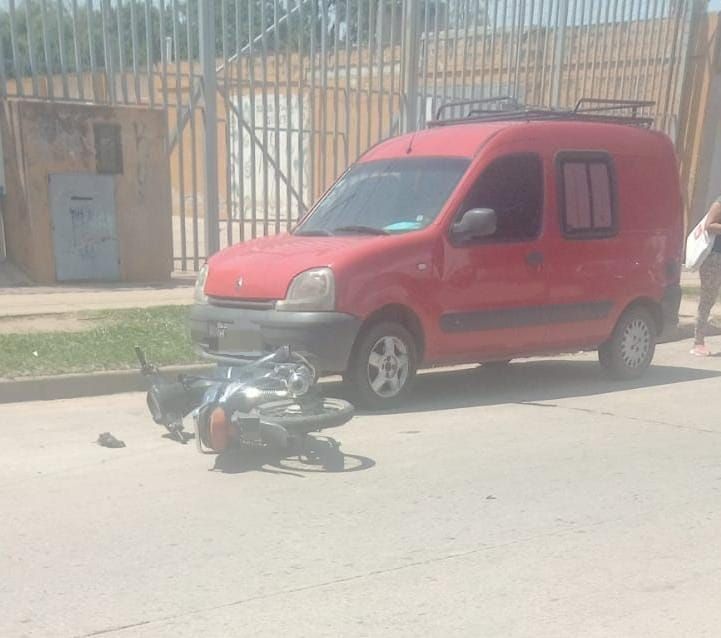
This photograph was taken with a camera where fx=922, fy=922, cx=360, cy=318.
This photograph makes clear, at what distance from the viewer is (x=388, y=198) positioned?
25.0ft

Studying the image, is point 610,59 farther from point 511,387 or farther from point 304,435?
point 304,435

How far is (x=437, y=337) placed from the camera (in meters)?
7.27

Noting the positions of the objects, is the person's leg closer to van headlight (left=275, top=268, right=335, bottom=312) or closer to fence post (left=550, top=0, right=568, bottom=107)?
van headlight (left=275, top=268, right=335, bottom=312)

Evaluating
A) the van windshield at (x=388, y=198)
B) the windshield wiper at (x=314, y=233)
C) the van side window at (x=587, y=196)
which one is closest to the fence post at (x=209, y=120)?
the van windshield at (x=388, y=198)

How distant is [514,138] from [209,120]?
7.44 metres

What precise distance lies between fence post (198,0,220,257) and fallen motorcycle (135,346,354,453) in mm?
8367

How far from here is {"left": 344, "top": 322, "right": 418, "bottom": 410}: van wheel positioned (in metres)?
6.92

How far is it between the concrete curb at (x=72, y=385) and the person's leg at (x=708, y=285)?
230 inches

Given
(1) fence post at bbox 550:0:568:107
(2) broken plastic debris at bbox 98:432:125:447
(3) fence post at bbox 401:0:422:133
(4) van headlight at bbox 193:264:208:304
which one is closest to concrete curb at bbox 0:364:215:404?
(4) van headlight at bbox 193:264:208:304

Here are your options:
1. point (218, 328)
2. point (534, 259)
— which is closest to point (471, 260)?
point (534, 259)

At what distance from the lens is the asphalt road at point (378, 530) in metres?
3.68

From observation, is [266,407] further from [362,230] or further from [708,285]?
[708,285]

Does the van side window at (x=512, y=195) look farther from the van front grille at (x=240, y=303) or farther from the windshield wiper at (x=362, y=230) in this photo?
the van front grille at (x=240, y=303)

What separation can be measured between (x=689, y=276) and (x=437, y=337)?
11642mm
